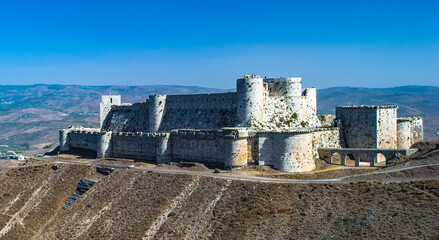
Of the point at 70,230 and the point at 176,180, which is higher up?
the point at 176,180

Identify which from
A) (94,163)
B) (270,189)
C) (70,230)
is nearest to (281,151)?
(270,189)

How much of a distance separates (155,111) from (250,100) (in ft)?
68.5

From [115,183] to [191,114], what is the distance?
742 inches

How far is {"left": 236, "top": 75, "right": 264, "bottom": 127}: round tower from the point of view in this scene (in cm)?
6081

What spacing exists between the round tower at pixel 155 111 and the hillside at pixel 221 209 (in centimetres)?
1496

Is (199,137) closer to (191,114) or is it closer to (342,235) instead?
(191,114)

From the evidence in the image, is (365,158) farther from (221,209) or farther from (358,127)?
(221,209)

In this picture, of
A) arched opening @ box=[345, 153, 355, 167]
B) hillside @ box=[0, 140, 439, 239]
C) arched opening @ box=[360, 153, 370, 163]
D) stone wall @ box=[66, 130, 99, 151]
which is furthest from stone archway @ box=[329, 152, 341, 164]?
stone wall @ box=[66, 130, 99, 151]

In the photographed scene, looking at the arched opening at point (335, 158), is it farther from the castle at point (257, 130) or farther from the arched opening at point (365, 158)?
the arched opening at point (365, 158)

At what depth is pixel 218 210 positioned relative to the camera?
45562 mm

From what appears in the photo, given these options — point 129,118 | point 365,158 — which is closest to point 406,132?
point 365,158

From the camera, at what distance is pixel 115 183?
5869 cm

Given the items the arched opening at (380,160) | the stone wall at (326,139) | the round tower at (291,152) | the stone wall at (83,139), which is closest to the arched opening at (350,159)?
the stone wall at (326,139)

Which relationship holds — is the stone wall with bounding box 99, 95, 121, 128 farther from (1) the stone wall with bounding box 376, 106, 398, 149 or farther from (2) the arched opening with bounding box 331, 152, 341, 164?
(1) the stone wall with bounding box 376, 106, 398, 149
